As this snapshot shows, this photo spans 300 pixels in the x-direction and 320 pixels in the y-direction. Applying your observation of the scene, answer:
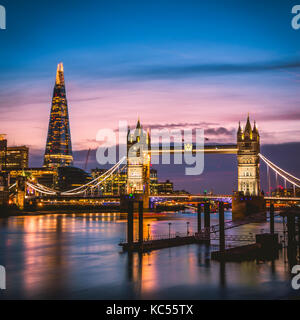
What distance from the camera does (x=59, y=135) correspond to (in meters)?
194

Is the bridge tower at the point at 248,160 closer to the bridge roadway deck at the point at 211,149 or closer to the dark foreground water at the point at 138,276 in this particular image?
the bridge roadway deck at the point at 211,149

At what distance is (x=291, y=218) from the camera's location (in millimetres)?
28156

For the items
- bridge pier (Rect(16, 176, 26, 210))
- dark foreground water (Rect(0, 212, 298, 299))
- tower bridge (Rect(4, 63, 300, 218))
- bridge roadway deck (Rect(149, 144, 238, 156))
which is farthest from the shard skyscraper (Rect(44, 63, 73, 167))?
dark foreground water (Rect(0, 212, 298, 299))

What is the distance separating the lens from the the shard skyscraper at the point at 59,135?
19038 cm

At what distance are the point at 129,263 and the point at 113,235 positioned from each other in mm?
18869

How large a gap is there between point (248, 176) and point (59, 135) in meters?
129

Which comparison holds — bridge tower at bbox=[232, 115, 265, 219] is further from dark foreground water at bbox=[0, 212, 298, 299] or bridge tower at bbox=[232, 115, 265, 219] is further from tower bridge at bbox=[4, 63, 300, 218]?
dark foreground water at bbox=[0, 212, 298, 299]

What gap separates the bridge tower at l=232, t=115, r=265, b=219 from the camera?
6981 centimetres

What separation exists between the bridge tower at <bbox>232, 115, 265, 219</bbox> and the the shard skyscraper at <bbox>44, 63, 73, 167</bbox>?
119290mm

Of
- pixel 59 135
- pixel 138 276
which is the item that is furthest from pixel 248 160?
pixel 59 135

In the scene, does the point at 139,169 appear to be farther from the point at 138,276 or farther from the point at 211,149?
the point at 138,276

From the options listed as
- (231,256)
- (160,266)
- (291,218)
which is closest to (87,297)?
(160,266)

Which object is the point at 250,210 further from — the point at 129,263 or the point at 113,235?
the point at 129,263

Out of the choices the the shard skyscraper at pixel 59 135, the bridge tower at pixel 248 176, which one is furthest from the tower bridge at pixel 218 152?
the the shard skyscraper at pixel 59 135
